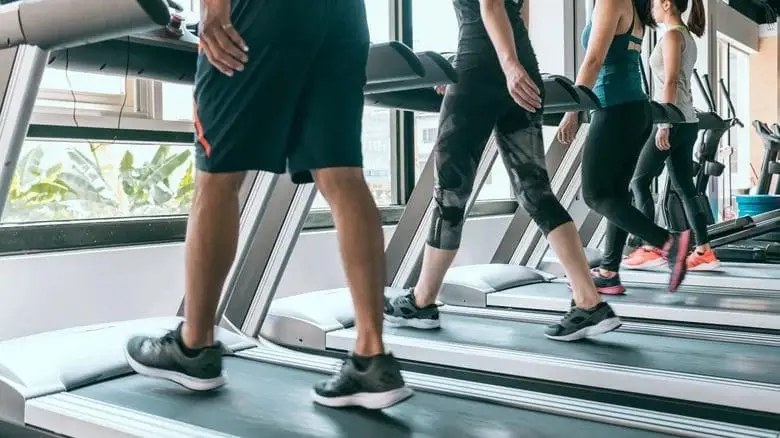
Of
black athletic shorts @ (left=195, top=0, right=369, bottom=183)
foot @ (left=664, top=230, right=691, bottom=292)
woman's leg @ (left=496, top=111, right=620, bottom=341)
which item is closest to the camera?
black athletic shorts @ (left=195, top=0, right=369, bottom=183)

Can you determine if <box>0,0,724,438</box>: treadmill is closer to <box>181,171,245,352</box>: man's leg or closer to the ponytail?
<box>181,171,245,352</box>: man's leg

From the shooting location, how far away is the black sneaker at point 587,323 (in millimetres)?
2346

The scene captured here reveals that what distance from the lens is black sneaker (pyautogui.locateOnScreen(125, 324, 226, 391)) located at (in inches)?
64.9

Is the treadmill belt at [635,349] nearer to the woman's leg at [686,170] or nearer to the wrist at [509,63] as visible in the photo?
the wrist at [509,63]

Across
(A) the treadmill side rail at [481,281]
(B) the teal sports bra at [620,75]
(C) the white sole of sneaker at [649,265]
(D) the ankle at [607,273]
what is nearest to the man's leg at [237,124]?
(B) the teal sports bra at [620,75]

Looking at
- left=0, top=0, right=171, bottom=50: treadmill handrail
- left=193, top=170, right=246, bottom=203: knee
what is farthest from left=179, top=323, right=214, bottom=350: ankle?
left=0, top=0, right=171, bottom=50: treadmill handrail

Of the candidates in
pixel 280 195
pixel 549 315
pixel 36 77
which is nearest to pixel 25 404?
pixel 36 77

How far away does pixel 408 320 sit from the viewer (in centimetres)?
264

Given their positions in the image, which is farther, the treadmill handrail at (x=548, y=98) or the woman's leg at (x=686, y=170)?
the woman's leg at (x=686, y=170)

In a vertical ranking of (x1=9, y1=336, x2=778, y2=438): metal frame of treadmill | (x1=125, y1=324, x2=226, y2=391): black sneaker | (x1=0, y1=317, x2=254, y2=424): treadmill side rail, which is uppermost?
(x1=125, y1=324, x2=226, y2=391): black sneaker

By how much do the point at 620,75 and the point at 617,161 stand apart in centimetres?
36

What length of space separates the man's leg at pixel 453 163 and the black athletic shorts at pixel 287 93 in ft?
2.46

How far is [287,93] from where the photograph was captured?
4.79 ft

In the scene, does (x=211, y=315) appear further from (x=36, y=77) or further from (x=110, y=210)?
(x=110, y=210)
